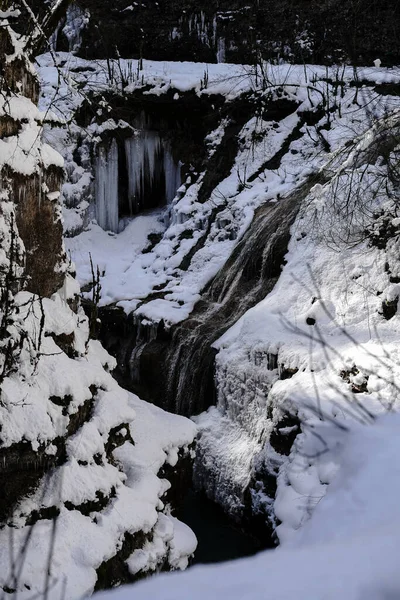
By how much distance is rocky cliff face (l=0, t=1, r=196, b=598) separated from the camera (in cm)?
421

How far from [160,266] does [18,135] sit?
699 cm

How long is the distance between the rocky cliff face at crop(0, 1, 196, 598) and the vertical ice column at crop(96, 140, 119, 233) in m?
8.22

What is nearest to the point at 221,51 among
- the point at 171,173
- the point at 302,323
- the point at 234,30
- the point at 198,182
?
the point at 234,30

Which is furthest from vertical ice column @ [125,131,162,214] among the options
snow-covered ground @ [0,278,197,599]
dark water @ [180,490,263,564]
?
snow-covered ground @ [0,278,197,599]

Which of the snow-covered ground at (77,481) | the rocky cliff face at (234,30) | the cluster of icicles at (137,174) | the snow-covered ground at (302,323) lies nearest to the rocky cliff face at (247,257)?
the snow-covered ground at (302,323)

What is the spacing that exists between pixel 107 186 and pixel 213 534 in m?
8.74

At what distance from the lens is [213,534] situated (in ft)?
24.6

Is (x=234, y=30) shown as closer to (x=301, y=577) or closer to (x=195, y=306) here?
(x=195, y=306)

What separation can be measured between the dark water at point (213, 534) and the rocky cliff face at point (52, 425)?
1483mm

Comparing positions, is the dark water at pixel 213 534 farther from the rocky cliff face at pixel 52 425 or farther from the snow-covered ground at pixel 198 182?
the snow-covered ground at pixel 198 182

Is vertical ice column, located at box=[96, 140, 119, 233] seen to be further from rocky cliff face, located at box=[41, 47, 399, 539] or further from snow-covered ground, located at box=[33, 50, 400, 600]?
snow-covered ground, located at box=[33, 50, 400, 600]

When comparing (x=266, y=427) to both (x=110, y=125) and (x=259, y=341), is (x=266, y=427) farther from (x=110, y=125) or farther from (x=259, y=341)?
(x=110, y=125)

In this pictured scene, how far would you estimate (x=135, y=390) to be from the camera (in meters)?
9.95

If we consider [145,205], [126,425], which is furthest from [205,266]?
[126,425]
